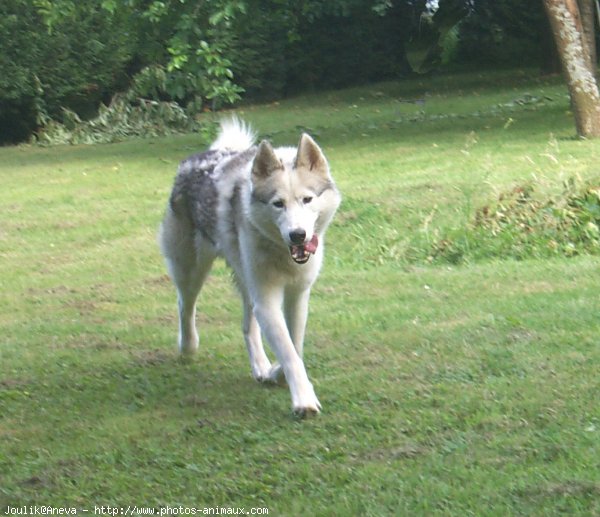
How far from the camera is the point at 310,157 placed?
20.7ft

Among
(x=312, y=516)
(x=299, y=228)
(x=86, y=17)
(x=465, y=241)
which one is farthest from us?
(x=86, y=17)

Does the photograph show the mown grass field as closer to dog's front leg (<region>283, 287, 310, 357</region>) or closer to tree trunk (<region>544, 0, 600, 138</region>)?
dog's front leg (<region>283, 287, 310, 357</region>)

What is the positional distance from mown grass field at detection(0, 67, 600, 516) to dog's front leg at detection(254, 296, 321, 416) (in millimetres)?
100

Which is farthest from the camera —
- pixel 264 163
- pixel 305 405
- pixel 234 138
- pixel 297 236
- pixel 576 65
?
pixel 576 65

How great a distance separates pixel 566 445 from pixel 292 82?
95.5 ft

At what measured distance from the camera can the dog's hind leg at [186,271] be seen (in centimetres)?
747

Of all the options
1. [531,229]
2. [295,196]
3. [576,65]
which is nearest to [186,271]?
[295,196]

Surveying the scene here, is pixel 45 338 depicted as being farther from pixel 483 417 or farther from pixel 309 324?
pixel 483 417

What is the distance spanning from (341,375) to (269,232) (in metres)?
1.02

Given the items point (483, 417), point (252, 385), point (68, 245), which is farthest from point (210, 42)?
point (483, 417)

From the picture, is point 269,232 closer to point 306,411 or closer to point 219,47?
point 306,411

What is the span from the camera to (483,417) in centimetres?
562

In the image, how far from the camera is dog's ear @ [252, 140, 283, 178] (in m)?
6.20

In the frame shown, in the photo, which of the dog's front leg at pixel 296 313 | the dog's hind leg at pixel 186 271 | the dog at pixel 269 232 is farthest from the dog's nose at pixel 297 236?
the dog's hind leg at pixel 186 271
